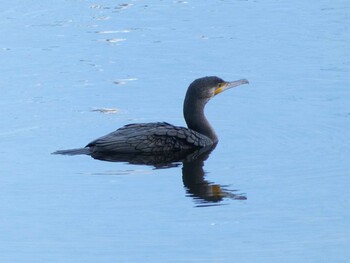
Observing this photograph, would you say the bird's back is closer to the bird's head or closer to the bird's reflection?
the bird's reflection

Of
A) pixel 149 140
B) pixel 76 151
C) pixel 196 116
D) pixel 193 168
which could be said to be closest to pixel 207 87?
pixel 196 116

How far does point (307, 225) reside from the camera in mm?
10641

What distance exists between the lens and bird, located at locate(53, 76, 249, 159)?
1326cm

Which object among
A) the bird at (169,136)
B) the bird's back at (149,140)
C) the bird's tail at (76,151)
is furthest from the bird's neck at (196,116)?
the bird's tail at (76,151)

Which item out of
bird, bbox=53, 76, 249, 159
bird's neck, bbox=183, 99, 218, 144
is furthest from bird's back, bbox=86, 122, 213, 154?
bird's neck, bbox=183, 99, 218, 144

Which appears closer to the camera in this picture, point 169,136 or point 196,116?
point 169,136

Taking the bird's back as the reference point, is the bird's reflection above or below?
below

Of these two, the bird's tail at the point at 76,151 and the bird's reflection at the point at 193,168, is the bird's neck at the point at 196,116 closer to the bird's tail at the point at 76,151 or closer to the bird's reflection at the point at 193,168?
the bird's reflection at the point at 193,168

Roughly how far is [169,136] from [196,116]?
2.16ft

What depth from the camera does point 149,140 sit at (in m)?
13.5

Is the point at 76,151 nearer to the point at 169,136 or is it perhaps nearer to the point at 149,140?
the point at 149,140

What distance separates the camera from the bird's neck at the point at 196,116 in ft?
46.0

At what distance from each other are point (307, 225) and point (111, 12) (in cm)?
935

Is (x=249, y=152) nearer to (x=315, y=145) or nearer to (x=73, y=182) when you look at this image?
(x=315, y=145)
